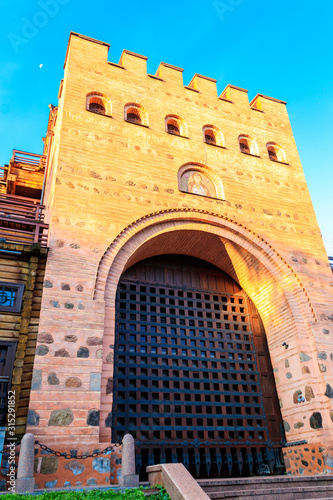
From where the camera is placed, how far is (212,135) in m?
9.93

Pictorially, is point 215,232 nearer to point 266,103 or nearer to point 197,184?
point 197,184

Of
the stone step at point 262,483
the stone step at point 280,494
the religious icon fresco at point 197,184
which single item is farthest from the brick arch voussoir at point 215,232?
the stone step at point 280,494

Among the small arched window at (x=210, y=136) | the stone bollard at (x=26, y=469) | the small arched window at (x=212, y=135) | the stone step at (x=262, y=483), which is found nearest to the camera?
the stone bollard at (x=26, y=469)

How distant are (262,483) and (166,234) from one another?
4400 mm

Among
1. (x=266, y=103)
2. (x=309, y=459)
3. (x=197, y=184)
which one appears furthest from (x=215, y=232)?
(x=266, y=103)

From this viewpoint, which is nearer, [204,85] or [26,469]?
[26,469]

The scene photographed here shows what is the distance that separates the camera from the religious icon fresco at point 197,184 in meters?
8.56

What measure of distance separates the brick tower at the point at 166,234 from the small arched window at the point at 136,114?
0.10 feet

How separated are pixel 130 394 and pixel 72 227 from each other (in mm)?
2986

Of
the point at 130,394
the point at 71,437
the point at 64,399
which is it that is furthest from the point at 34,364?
the point at 130,394

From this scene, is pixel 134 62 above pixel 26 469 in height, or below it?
above

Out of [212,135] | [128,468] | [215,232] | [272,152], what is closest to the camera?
[128,468]

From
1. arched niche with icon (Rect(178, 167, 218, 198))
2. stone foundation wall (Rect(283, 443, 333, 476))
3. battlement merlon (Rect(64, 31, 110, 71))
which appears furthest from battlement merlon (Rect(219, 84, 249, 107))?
stone foundation wall (Rect(283, 443, 333, 476))

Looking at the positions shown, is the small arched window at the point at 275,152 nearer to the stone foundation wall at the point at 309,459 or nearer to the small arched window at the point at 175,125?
the small arched window at the point at 175,125
